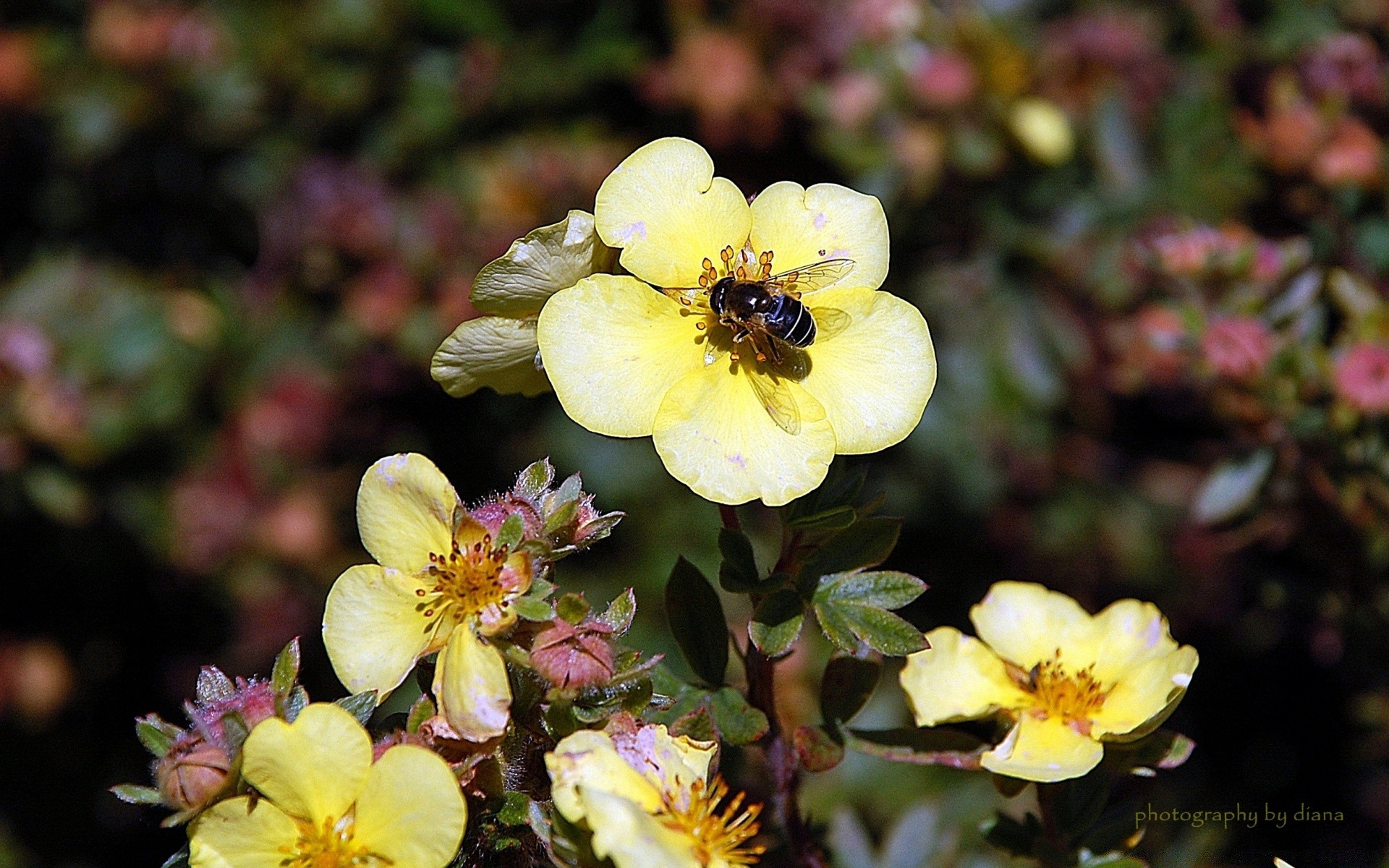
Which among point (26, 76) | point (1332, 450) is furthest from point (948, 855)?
point (26, 76)

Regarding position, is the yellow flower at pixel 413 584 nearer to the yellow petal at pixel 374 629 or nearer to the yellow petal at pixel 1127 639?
the yellow petal at pixel 374 629

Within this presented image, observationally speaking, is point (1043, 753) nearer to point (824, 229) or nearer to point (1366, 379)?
point (824, 229)

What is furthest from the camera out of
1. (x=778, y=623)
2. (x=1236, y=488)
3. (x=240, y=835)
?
(x=1236, y=488)

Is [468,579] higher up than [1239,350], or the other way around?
[468,579]

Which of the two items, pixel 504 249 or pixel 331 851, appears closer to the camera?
pixel 331 851

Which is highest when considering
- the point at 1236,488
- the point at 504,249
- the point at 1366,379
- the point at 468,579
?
the point at 468,579

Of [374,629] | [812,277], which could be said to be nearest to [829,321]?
[812,277]

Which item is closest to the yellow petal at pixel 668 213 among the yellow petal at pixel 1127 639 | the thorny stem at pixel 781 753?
the thorny stem at pixel 781 753

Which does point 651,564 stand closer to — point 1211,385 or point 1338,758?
point 1211,385
